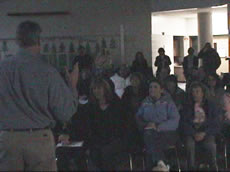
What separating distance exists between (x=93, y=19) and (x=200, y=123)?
839cm

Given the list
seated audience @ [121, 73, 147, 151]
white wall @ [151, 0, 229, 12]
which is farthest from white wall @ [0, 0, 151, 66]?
seated audience @ [121, 73, 147, 151]

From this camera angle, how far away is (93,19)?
42.8 feet

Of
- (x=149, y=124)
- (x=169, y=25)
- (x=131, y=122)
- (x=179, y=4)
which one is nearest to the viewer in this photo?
(x=131, y=122)

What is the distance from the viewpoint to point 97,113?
4.88 m

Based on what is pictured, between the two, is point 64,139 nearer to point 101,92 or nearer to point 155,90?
point 101,92

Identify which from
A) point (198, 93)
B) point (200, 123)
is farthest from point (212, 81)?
point (200, 123)

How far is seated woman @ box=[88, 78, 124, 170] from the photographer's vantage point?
4797 millimetres

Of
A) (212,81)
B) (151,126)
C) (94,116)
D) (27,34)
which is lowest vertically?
(151,126)

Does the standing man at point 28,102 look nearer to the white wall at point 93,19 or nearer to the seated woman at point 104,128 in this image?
the seated woman at point 104,128

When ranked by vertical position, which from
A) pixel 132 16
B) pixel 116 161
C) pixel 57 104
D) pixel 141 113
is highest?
pixel 132 16

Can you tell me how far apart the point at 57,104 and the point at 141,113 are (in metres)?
2.50

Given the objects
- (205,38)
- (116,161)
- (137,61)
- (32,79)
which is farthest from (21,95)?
(205,38)

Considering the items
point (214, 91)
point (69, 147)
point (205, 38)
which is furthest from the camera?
point (205, 38)

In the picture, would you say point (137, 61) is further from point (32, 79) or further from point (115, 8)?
point (32, 79)
